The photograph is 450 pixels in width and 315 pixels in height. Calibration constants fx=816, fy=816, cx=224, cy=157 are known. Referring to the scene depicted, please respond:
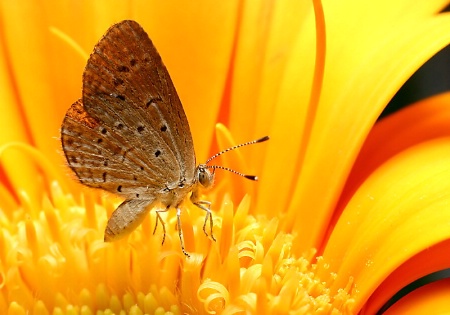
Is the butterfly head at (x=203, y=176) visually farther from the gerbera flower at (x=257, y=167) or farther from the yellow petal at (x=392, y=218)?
the yellow petal at (x=392, y=218)

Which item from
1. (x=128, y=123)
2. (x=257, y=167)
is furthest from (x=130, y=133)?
(x=257, y=167)

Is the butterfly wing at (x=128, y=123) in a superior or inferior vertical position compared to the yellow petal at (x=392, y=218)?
inferior

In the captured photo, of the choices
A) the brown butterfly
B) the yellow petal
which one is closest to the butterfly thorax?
the brown butterfly

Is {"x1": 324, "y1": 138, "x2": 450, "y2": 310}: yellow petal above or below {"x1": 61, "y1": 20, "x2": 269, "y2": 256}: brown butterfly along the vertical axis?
above

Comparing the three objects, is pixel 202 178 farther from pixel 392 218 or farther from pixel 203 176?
pixel 392 218

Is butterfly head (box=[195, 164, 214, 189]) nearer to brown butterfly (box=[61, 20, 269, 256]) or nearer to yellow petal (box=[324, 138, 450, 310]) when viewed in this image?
brown butterfly (box=[61, 20, 269, 256])

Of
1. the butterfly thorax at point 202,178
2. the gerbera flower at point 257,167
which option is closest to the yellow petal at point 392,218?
the gerbera flower at point 257,167
